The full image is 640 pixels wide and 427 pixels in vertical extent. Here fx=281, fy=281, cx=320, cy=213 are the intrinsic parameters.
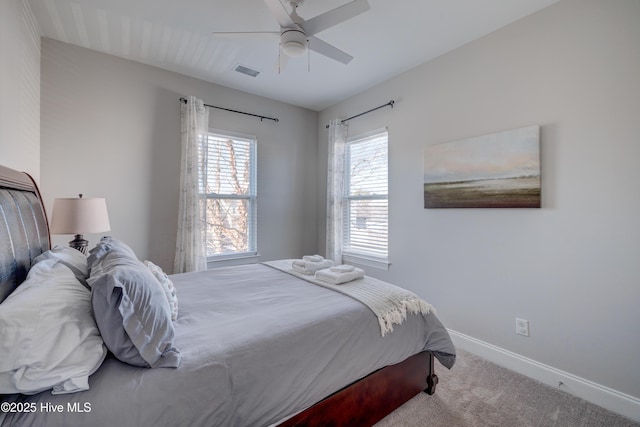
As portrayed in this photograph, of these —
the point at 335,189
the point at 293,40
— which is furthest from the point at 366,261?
the point at 293,40

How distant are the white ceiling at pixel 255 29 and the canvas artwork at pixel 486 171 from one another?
94cm

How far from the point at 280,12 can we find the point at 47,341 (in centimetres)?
191

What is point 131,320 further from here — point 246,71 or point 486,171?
point 246,71

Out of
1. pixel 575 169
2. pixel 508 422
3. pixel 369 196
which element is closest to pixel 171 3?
pixel 369 196

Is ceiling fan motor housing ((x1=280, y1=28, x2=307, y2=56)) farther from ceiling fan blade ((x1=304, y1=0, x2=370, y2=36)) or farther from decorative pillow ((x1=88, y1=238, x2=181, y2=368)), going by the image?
decorative pillow ((x1=88, y1=238, x2=181, y2=368))

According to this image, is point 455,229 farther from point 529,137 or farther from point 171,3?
point 171,3

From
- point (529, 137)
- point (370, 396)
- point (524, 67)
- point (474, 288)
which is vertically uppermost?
point (524, 67)

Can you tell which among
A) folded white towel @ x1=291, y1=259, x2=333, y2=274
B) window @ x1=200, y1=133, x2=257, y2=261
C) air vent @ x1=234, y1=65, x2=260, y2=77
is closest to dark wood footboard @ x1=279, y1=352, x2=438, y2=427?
folded white towel @ x1=291, y1=259, x2=333, y2=274

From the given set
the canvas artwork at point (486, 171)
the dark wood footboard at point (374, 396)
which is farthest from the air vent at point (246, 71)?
the dark wood footboard at point (374, 396)

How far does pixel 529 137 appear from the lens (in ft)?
7.15

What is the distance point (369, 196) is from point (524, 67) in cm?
194

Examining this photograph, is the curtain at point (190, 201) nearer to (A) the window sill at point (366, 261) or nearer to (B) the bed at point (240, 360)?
(B) the bed at point (240, 360)

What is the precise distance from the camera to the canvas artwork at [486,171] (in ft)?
7.16

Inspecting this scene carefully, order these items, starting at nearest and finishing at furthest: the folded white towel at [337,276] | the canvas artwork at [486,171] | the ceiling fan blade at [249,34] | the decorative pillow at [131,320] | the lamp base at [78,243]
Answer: the decorative pillow at [131,320], the ceiling fan blade at [249,34], the folded white towel at [337,276], the canvas artwork at [486,171], the lamp base at [78,243]
